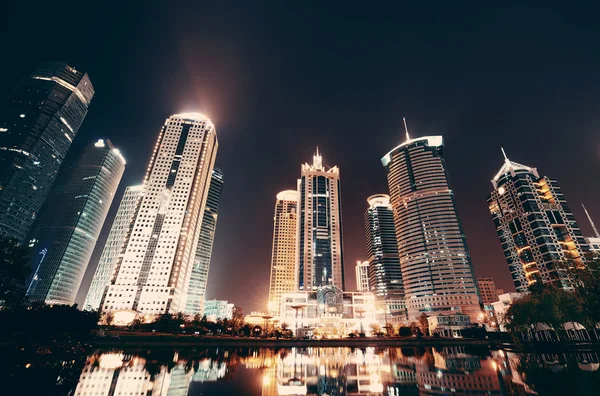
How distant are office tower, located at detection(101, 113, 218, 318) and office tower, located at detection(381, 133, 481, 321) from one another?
134 m

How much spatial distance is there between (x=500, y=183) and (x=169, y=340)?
681 ft

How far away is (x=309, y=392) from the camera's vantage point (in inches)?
663

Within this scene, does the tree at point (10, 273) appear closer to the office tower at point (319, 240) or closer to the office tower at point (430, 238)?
the office tower at point (319, 240)

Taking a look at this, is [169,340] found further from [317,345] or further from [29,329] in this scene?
[317,345]

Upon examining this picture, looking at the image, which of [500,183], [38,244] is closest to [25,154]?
[38,244]

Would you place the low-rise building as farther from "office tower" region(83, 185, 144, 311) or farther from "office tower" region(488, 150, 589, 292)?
"office tower" region(83, 185, 144, 311)

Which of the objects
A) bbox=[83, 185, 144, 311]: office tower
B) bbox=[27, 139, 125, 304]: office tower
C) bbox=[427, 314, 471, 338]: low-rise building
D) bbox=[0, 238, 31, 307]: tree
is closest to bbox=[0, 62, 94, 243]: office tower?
bbox=[27, 139, 125, 304]: office tower

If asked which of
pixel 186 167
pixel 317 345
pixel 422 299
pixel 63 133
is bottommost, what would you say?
pixel 317 345

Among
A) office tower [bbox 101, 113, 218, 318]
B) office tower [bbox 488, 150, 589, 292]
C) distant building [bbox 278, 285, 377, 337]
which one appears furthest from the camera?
office tower [bbox 488, 150, 589, 292]

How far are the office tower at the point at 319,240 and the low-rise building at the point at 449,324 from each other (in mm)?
55588

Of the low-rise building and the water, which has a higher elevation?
the low-rise building

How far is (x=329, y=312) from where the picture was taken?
438 feet

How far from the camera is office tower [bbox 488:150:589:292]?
139 m

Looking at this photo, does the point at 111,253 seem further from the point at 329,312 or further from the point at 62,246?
the point at 329,312
